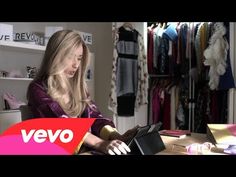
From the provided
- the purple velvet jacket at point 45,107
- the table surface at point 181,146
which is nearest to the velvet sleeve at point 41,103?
the purple velvet jacket at point 45,107

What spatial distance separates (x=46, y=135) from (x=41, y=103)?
0.97 ft

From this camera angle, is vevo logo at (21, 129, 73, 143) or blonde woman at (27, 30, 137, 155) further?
blonde woman at (27, 30, 137, 155)

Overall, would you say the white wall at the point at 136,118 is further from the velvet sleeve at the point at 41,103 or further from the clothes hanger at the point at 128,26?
the velvet sleeve at the point at 41,103

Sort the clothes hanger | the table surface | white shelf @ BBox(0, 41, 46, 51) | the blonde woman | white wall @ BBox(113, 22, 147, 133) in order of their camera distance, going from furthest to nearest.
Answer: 1. white wall @ BBox(113, 22, 147, 133)
2. the clothes hanger
3. white shelf @ BBox(0, 41, 46, 51)
4. the blonde woman
5. the table surface

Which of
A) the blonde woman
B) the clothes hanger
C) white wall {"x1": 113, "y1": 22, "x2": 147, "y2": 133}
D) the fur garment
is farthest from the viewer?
white wall {"x1": 113, "y1": 22, "x2": 147, "y2": 133}

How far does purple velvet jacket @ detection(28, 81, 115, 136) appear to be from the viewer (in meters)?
0.96

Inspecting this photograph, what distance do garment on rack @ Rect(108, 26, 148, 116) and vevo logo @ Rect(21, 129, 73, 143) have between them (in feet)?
6.65

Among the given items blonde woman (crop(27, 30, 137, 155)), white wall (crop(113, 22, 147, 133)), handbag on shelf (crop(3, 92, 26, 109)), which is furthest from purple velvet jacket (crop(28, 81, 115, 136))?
white wall (crop(113, 22, 147, 133))

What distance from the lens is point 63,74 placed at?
3.33ft

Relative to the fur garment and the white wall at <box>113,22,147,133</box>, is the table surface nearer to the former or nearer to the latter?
the fur garment
